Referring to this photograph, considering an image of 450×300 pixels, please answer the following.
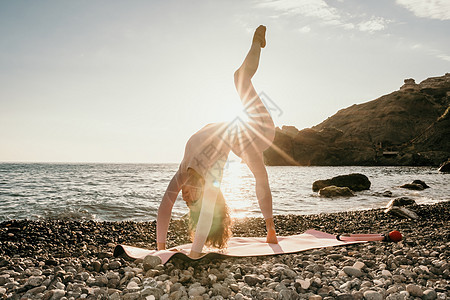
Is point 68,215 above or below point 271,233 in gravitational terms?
below

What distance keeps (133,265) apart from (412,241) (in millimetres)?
4183

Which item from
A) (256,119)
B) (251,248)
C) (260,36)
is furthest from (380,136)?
(251,248)

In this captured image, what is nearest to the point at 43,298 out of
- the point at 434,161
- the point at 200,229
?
the point at 200,229

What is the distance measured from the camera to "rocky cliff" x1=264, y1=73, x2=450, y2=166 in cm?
7394

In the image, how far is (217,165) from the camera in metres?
3.57

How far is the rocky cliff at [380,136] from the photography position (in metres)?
73.9

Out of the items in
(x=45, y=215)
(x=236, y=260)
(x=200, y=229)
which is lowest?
(x=45, y=215)

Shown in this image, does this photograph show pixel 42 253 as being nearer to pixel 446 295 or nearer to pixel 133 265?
pixel 133 265

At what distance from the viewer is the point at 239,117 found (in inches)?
162

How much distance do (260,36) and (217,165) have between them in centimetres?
224

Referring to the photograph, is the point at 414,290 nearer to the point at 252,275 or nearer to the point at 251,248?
the point at 252,275

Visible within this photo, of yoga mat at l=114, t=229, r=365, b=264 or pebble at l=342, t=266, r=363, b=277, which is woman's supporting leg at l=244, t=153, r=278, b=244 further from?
pebble at l=342, t=266, r=363, b=277

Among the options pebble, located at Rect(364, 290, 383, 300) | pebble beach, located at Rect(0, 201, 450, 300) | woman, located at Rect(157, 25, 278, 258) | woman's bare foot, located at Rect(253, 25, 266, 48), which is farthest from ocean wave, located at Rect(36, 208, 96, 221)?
pebble, located at Rect(364, 290, 383, 300)

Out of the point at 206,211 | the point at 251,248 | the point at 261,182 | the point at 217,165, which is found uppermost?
the point at 217,165
